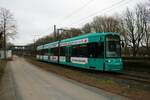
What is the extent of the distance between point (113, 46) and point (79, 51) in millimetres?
4836

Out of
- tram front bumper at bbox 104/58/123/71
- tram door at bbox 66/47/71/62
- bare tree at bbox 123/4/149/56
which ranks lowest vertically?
tram front bumper at bbox 104/58/123/71

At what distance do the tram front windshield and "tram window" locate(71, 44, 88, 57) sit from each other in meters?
2.97

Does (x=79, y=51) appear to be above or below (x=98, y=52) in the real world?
above

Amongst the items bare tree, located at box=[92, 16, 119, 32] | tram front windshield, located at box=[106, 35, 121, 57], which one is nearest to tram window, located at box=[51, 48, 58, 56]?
tram front windshield, located at box=[106, 35, 121, 57]

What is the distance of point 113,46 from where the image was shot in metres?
17.2

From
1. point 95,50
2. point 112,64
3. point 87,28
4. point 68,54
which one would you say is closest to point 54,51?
point 68,54

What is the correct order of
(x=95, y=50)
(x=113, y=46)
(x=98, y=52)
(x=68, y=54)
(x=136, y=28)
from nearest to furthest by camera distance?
1. (x=113, y=46)
2. (x=98, y=52)
3. (x=95, y=50)
4. (x=68, y=54)
5. (x=136, y=28)

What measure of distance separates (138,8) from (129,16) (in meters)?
3.98

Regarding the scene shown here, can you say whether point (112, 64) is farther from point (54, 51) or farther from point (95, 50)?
point (54, 51)

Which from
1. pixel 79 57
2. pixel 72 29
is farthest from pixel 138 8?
pixel 72 29

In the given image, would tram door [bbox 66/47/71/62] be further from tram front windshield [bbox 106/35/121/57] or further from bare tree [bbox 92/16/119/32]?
bare tree [bbox 92/16/119/32]

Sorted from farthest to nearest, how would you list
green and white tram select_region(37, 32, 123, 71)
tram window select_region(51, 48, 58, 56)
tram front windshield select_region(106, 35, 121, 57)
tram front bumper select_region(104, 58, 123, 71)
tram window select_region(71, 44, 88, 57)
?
tram window select_region(51, 48, 58, 56) < tram window select_region(71, 44, 88, 57) < tram front windshield select_region(106, 35, 121, 57) < green and white tram select_region(37, 32, 123, 71) < tram front bumper select_region(104, 58, 123, 71)

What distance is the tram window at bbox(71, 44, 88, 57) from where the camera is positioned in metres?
19.8

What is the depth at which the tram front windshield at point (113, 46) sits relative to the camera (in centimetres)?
1698
